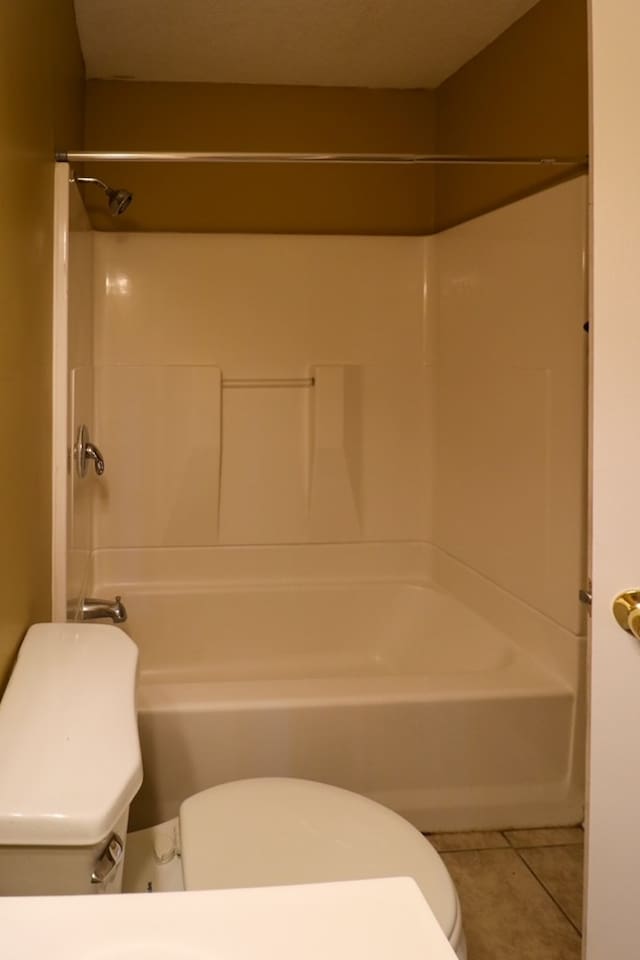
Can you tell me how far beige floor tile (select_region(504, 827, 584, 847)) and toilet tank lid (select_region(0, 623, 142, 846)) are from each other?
1.20m

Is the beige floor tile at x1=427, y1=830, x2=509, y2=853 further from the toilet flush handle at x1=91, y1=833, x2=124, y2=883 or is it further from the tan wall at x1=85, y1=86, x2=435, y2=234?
the tan wall at x1=85, y1=86, x2=435, y2=234

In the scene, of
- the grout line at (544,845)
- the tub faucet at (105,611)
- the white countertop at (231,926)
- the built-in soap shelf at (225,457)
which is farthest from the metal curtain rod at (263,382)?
the white countertop at (231,926)

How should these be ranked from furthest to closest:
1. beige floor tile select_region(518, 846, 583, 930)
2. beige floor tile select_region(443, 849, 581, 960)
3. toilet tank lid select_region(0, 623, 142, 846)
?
1. beige floor tile select_region(518, 846, 583, 930)
2. beige floor tile select_region(443, 849, 581, 960)
3. toilet tank lid select_region(0, 623, 142, 846)

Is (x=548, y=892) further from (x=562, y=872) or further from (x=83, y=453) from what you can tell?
(x=83, y=453)

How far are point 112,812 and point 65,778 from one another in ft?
0.24

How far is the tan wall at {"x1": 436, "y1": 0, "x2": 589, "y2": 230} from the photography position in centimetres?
206

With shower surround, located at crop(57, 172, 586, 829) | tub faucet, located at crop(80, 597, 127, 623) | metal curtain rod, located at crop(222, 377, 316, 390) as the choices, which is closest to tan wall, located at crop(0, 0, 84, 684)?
tub faucet, located at crop(80, 597, 127, 623)

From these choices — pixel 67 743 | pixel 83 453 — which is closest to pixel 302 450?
pixel 83 453

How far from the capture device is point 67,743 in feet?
3.25

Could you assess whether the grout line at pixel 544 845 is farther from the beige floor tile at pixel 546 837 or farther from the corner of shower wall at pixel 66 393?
the corner of shower wall at pixel 66 393

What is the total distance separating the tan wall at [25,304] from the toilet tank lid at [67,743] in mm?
96

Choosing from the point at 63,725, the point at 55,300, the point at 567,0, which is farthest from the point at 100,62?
the point at 63,725

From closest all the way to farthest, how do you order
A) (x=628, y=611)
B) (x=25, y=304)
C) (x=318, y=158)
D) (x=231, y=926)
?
(x=231, y=926), (x=628, y=611), (x=25, y=304), (x=318, y=158)

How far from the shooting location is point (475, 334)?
8.59 ft
